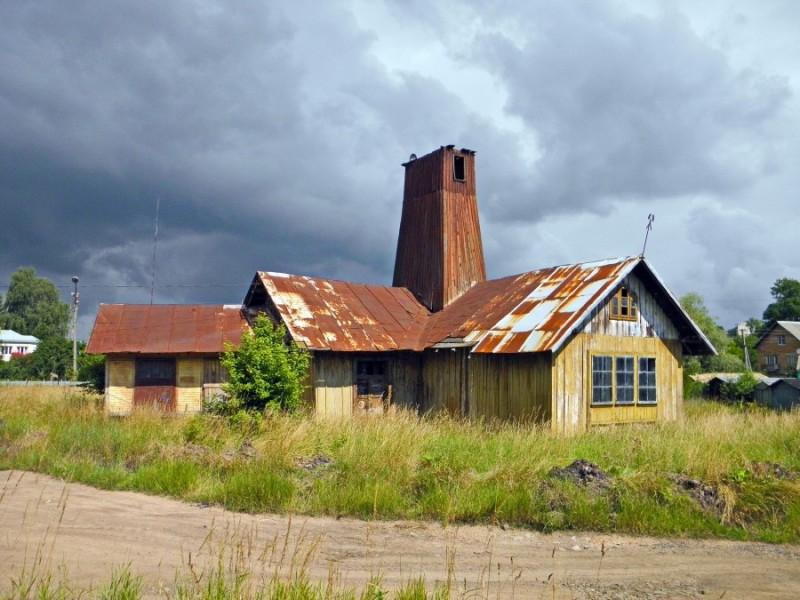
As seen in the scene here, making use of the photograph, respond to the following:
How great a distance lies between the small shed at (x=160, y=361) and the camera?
68.2 feet

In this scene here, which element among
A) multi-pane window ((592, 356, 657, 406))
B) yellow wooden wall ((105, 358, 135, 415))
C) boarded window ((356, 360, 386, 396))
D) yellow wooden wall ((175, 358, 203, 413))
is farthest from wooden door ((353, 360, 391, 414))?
yellow wooden wall ((105, 358, 135, 415))

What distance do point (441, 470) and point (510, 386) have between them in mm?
7546

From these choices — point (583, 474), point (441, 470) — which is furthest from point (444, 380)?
point (583, 474)

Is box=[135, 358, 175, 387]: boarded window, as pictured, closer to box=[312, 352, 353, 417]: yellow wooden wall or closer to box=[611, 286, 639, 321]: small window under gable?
box=[312, 352, 353, 417]: yellow wooden wall

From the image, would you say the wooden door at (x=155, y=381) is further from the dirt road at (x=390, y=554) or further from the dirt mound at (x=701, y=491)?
the dirt mound at (x=701, y=491)

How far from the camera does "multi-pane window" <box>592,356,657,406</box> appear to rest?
17391 millimetres

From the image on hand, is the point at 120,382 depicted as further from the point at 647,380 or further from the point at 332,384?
the point at 647,380

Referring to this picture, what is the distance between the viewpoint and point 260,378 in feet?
52.4

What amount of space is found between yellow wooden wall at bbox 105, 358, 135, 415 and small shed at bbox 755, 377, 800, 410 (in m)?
24.7

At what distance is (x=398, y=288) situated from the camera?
79.6 feet

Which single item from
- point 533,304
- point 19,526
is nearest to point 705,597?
point 19,526

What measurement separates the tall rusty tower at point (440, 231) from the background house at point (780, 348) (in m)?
46.6

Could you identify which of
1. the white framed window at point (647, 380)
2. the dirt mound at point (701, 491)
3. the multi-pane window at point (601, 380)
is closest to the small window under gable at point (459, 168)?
the white framed window at point (647, 380)

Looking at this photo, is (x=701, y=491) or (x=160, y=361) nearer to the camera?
(x=701, y=491)
